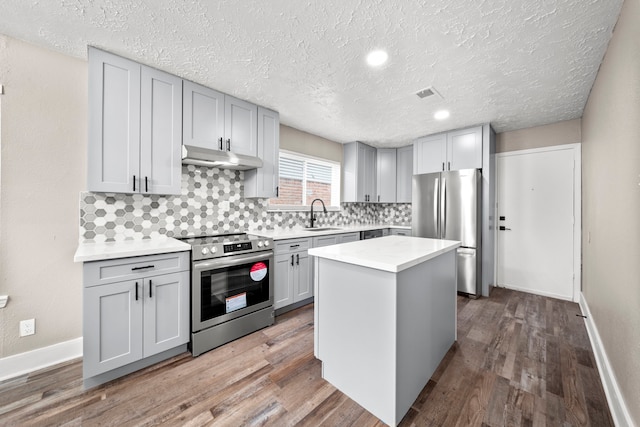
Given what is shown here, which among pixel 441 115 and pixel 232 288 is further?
pixel 441 115

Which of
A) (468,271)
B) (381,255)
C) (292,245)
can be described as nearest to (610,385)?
(381,255)

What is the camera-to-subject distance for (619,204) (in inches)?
64.0

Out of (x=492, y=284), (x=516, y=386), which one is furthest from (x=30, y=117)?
(x=492, y=284)

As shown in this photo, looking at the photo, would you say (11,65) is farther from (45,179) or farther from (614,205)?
(614,205)

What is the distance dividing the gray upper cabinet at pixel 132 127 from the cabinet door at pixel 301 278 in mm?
1498

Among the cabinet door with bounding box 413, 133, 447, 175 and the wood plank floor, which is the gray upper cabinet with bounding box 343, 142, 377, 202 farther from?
the wood plank floor

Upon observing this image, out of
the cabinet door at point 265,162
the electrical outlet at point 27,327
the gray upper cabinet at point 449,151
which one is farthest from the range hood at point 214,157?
the gray upper cabinet at point 449,151

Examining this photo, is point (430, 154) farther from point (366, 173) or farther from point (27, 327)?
point (27, 327)

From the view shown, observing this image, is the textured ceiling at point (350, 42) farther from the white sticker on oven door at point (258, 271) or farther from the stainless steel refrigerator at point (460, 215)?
the white sticker on oven door at point (258, 271)

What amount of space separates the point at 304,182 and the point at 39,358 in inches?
130

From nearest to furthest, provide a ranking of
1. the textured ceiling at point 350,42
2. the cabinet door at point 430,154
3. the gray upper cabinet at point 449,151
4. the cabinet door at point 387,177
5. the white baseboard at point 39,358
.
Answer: the textured ceiling at point 350,42, the white baseboard at point 39,358, the gray upper cabinet at point 449,151, the cabinet door at point 430,154, the cabinet door at point 387,177

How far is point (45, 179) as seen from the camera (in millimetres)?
2012

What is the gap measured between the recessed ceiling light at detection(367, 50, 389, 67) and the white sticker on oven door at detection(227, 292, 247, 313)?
2.37 m

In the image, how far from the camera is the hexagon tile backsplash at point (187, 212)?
2.21 meters
